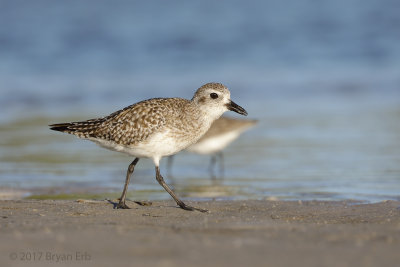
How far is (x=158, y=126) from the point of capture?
7859 millimetres

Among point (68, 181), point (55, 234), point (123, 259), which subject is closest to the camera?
point (123, 259)

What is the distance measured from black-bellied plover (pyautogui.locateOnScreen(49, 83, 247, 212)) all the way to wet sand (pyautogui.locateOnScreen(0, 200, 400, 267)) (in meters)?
0.72

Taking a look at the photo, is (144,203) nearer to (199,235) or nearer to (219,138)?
(199,235)

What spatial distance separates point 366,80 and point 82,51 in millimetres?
9966

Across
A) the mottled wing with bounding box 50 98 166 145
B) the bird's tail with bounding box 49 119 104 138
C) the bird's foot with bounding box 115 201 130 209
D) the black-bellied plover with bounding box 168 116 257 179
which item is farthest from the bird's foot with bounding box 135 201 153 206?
the black-bellied plover with bounding box 168 116 257 179

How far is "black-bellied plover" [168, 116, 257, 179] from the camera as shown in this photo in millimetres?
11680

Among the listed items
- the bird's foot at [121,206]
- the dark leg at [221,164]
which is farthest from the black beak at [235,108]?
the dark leg at [221,164]

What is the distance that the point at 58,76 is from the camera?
2098 cm

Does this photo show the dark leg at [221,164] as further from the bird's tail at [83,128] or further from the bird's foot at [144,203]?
the bird's tail at [83,128]

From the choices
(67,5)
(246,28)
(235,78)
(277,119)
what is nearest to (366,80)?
(235,78)

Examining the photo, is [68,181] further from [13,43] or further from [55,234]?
[13,43]

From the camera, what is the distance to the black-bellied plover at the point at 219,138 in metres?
11.7

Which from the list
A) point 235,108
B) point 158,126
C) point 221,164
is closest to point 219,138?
point 221,164

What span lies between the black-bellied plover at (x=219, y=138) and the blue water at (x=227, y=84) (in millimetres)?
268
